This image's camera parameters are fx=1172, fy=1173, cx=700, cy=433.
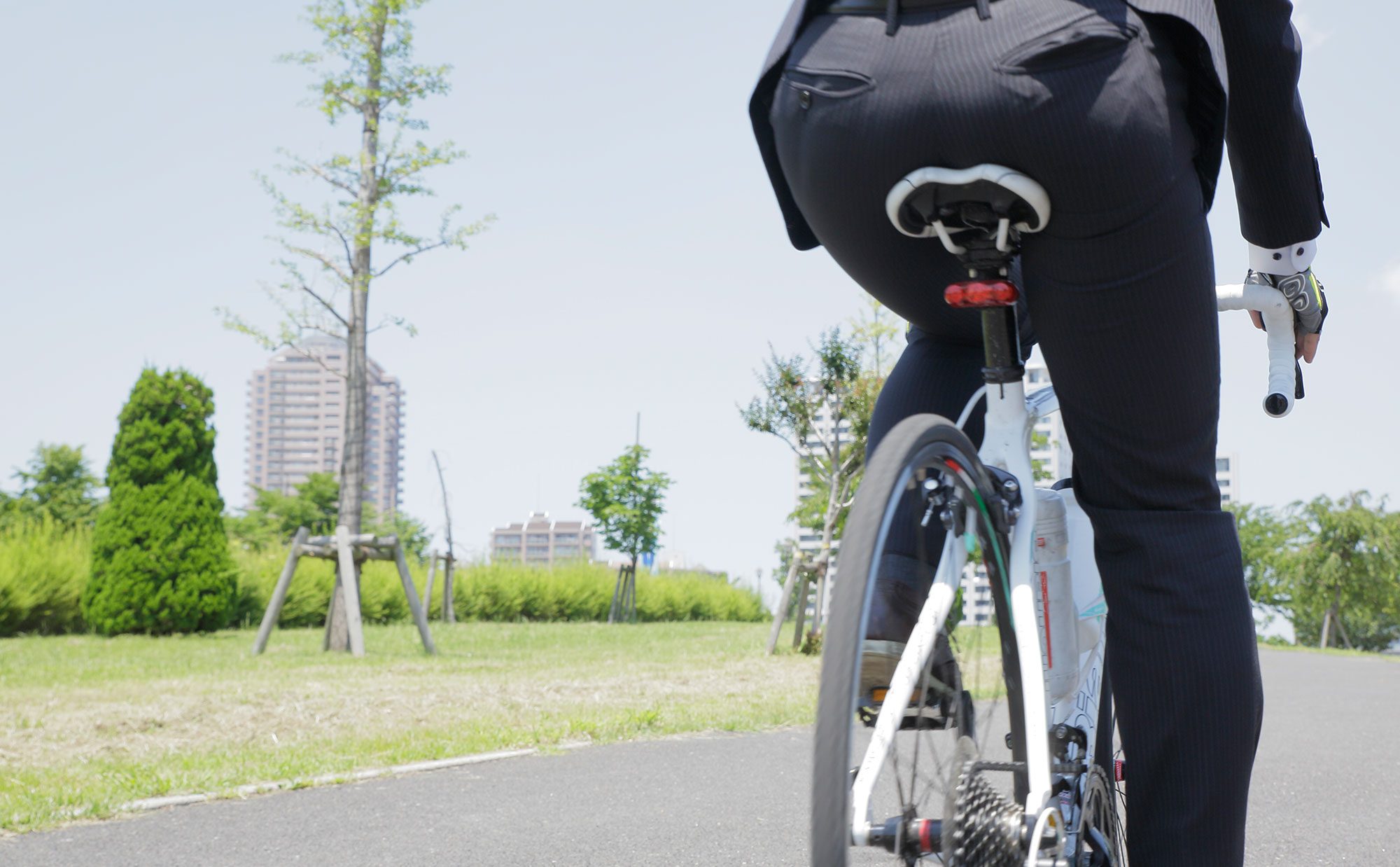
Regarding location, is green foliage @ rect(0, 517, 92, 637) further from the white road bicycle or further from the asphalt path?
the white road bicycle

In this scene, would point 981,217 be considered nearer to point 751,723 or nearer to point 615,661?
point 751,723

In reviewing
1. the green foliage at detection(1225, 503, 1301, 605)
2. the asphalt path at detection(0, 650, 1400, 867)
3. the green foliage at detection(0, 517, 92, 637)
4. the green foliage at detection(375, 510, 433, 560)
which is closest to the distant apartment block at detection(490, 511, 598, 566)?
the green foliage at detection(375, 510, 433, 560)

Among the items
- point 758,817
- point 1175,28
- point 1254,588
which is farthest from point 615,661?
point 1254,588

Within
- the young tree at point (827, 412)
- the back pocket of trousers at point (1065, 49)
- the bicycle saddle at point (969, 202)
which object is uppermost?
the young tree at point (827, 412)

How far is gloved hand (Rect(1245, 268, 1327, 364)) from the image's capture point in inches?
66.3

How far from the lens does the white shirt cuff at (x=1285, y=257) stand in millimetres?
1652

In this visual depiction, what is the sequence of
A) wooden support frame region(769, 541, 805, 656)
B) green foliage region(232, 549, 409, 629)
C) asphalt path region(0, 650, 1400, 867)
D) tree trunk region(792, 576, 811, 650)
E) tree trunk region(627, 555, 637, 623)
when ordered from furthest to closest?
tree trunk region(627, 555, 637, 623)
green foliage region(232, 549, 409, 629)
tree trunk region(792, 576, 811, 650)
wooden support frame region(769, 541, 805, 656)
asphalt path region(0, 650, 1400, 867)

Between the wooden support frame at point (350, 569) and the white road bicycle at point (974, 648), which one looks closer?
the white road bicycle at point (974, 648)

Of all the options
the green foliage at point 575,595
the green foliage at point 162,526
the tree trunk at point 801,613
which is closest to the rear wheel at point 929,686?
the tree trunk at point 801,613

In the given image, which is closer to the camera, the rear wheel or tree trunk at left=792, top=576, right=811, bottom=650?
the rear wheel

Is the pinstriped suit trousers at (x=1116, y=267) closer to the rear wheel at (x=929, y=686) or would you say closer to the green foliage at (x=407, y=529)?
the rear wheel at (x=929, y=686)

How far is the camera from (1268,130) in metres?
1.50

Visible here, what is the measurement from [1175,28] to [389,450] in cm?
13164

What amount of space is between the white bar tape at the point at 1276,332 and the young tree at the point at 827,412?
40.7ft
